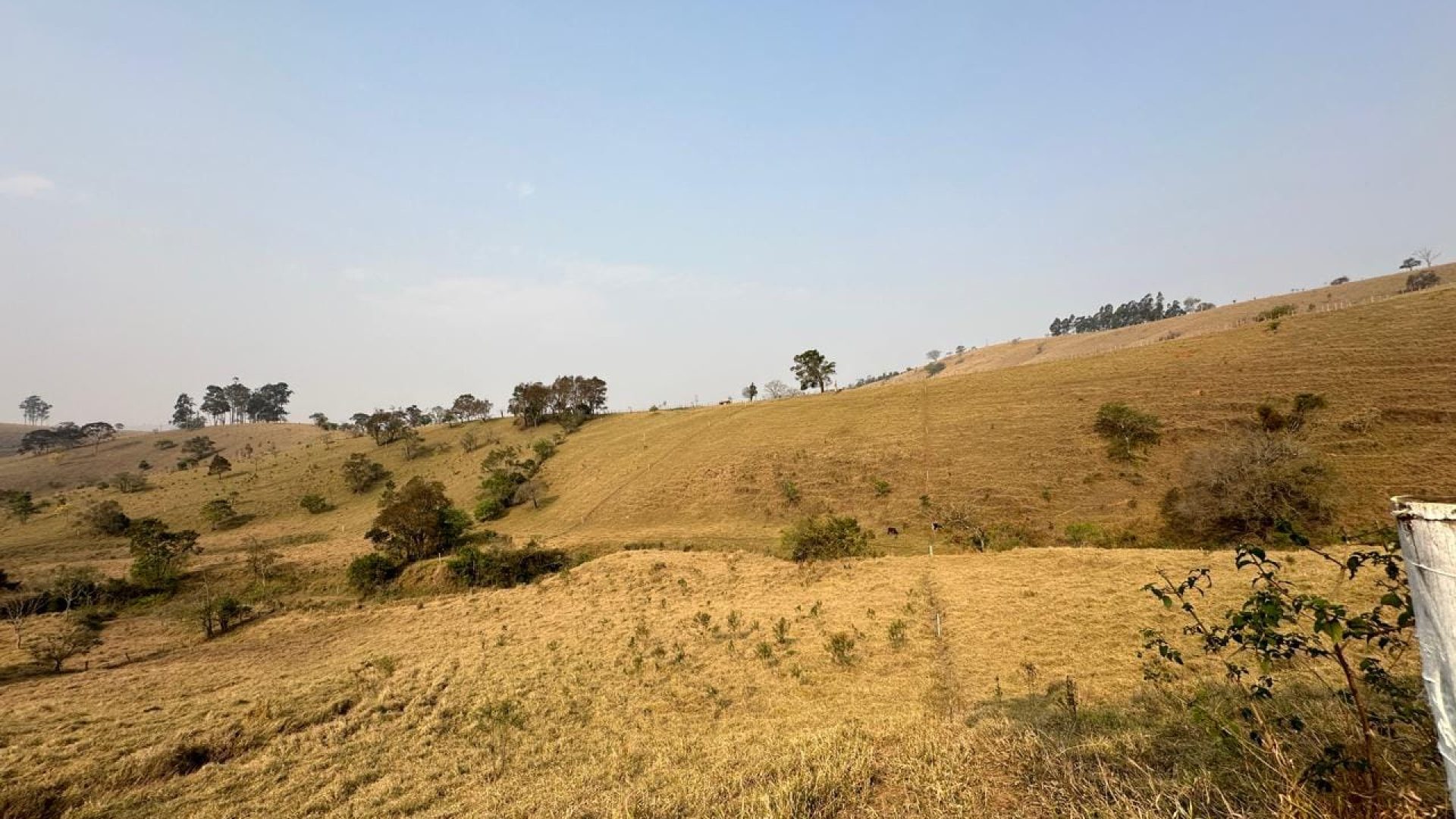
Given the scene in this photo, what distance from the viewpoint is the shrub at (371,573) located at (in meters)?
34.2

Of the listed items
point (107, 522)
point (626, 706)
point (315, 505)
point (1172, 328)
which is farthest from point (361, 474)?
point (1172, 328)

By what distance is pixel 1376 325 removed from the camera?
143ft

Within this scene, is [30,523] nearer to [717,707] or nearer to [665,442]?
[665,442]

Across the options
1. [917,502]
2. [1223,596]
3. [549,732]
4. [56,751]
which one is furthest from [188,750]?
[917,502]

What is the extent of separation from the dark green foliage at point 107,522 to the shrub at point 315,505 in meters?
13.5

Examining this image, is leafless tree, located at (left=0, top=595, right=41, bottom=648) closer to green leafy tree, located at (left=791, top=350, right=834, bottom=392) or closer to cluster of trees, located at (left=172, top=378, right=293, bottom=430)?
green leafy tree, located at (left=791, top=350, right=834, bottom=392)

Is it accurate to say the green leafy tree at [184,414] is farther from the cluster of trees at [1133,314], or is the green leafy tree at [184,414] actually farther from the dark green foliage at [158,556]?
the cluster of trees at [1133,314]

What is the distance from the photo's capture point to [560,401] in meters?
91.2

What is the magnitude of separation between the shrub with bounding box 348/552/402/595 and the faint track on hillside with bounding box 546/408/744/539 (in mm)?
12279

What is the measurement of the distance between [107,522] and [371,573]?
133 ft

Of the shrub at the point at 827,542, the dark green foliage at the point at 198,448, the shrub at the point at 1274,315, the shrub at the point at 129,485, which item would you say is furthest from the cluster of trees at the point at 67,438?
the shrub at the point at 1274,315

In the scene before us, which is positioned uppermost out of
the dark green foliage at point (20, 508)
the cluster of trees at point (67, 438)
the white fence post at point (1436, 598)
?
the cluster of trees at point (67, 438)

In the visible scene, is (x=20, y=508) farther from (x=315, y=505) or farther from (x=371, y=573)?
(x=371, y=573)

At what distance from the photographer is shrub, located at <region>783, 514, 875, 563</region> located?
1255 inches
